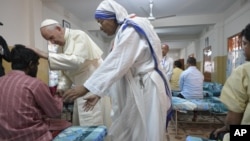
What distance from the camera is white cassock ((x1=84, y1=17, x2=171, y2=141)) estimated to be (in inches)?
47.3

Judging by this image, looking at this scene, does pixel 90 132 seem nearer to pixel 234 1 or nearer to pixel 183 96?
pixel 183 96

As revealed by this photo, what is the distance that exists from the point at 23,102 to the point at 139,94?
0.64 m

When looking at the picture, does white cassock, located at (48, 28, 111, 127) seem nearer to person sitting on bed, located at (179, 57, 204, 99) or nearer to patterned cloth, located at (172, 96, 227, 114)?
patterned cloth, located at (172, 96, 227, 114)

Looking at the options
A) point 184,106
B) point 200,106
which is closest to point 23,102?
point 184,106

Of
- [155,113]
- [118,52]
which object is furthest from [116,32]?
[155,113]

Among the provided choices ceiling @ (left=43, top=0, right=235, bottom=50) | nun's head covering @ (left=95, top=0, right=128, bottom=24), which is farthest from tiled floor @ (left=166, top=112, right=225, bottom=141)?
ceiling @ (left=43, top=0, right=235, bottom=50)

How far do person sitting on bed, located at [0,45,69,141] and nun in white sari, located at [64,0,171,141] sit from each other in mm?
341

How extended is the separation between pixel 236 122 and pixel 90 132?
3.52 feet

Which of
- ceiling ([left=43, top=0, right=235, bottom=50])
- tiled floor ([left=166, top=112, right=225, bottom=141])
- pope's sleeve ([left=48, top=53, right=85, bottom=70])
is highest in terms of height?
ceiling ([left=43, top=0, right=235, bottom=50])

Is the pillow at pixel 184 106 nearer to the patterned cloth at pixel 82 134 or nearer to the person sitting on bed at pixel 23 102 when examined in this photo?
the patterned cloth at pixel 82 134

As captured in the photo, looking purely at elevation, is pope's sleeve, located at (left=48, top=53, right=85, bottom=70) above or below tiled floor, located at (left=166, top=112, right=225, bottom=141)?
above

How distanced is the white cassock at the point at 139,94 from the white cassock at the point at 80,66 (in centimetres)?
45

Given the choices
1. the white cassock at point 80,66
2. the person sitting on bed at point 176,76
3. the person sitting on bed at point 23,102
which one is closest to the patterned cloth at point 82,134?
the white cassock at point 80,66

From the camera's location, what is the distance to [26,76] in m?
1.31
